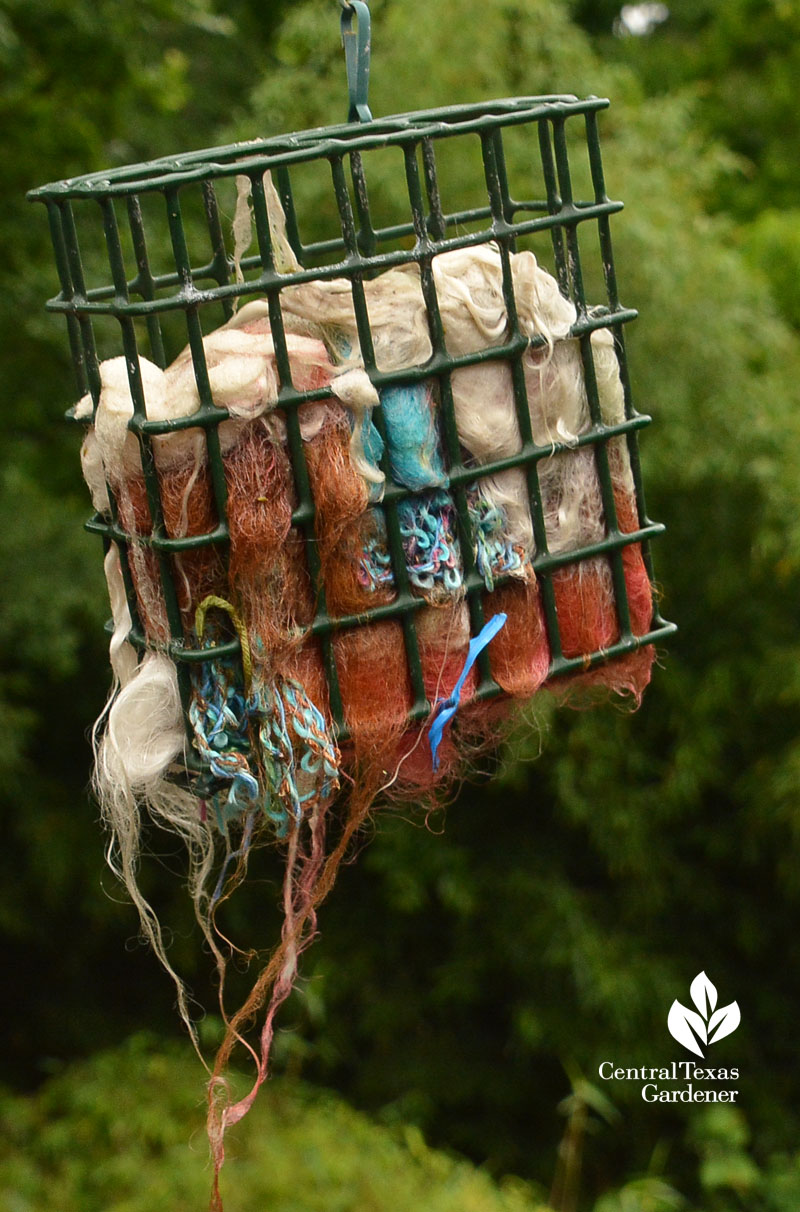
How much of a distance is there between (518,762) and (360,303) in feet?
11.4

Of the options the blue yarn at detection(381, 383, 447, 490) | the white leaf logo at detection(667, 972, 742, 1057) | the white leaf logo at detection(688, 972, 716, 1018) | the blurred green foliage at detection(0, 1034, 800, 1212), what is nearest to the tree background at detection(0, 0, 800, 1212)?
the blurred green foliage at detection(0, 1034, 800, 1212)

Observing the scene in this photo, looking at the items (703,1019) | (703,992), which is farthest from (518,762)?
(703,1019)

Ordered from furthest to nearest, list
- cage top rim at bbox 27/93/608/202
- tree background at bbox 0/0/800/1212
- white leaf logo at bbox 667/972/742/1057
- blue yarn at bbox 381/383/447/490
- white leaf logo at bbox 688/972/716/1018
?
tree background at bbox 0/0/800/1212
white leaf logo at bbox 667/972/742/1057
white leaf logo at bbox 688/972/716/1018
blue yarn at bbox 381/383/447/490
cage top rim at bbox 27/93/608/202

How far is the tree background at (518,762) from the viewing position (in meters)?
4.06

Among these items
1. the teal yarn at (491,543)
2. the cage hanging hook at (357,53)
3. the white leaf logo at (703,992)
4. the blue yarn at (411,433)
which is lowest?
the white leaf logo at (703,992)

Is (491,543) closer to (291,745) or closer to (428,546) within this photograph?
(428,546)

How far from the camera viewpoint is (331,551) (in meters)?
1.23

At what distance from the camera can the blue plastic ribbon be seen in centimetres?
127

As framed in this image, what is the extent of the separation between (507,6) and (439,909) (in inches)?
132

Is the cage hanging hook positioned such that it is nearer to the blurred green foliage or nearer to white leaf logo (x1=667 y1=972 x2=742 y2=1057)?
white leaf logo (x1=667 y1=972 x2=742 y2=1057)

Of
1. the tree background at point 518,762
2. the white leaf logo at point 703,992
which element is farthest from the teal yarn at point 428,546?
the tree background at point 518,762

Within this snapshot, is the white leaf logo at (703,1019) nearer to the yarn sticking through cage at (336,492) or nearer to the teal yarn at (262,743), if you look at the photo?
the yarn sticking through cage at (336,492)

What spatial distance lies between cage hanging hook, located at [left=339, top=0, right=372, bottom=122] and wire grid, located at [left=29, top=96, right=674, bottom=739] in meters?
0.05

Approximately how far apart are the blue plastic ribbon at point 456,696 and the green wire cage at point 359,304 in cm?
1
